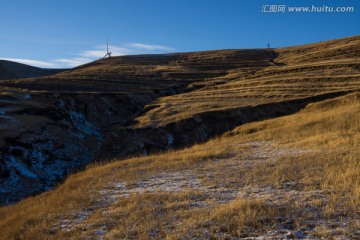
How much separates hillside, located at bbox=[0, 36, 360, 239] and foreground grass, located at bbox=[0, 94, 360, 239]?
0.06m

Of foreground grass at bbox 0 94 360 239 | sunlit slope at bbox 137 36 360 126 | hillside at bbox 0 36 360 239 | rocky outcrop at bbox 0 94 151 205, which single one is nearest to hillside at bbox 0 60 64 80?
hillside at bbox 0 36 360 239

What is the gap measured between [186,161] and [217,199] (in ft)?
24.3

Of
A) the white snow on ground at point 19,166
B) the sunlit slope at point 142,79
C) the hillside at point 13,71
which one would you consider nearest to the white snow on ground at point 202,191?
the white snow on ground at point 19,166

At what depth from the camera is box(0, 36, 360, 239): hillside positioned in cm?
1084

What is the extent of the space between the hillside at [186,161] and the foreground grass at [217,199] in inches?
2.2

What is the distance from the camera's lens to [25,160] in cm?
2786

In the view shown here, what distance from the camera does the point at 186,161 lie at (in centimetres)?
2016

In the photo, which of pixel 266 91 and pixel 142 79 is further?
pixel 142 79

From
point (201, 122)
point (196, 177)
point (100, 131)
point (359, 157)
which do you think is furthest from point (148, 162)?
point (100, 131)

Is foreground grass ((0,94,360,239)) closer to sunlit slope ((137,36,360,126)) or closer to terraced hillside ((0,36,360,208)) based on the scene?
terraced hillside ((0,36,360,208))

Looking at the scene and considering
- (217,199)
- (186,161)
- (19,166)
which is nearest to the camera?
(217,199)

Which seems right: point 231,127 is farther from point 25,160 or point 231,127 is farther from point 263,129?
point 25,160

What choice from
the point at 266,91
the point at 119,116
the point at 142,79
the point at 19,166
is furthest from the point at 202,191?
the point at 142,79

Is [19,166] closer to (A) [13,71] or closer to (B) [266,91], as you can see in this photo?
(B) [266,91]
